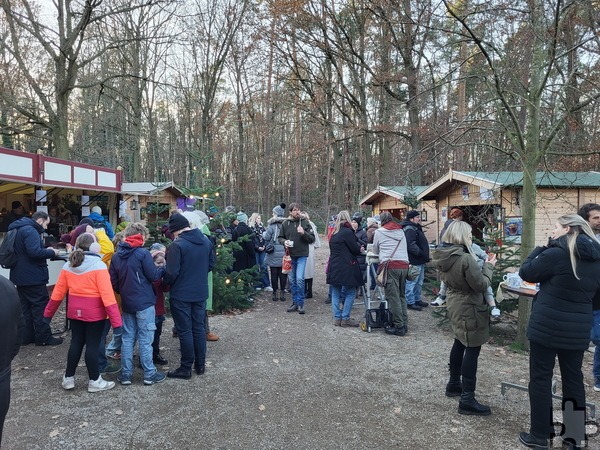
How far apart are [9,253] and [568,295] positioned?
669cm

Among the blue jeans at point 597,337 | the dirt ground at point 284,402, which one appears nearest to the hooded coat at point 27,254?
the dirt ground at point 284,402

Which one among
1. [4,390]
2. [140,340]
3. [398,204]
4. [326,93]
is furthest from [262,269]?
[326,93]

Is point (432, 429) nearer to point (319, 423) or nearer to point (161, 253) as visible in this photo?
point (319, 423)

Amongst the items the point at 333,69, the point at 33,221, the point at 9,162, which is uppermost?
the point at 333,69

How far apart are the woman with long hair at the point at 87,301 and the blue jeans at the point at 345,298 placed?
153 inches

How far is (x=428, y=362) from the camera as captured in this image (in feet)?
18.3

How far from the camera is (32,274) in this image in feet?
19.6

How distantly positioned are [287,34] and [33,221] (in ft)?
56.4

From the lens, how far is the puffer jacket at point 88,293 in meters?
4.36

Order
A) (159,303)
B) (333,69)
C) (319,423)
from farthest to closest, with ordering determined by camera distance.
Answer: (333,69)
(159,303)
(319,423)

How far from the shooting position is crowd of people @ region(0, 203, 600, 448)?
3240 mm

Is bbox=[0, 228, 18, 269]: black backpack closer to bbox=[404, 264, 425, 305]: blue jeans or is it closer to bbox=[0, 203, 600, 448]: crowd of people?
bbox=[0, 203, 600, 448]: crowd of people

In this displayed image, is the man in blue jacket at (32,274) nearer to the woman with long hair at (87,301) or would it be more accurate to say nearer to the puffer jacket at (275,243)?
the woman with long hair at (87,301)

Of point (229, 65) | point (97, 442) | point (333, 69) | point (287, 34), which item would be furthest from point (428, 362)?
point (229, 65)
